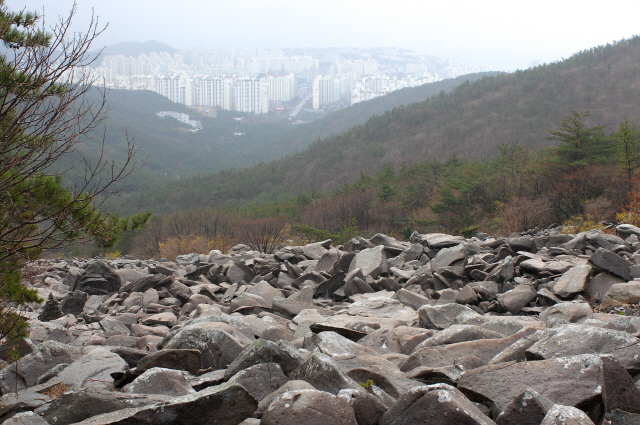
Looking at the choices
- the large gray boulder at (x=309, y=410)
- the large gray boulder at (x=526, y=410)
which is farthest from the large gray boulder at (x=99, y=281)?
the large gray boulder at (x=526, y=410)

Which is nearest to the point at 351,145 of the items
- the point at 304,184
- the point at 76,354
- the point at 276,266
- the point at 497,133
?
the point at 304,184

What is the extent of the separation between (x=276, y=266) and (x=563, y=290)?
529cm

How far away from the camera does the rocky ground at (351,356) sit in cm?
223

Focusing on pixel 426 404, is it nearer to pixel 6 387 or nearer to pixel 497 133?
pixel 6 387

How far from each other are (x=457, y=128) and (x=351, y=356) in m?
69.4

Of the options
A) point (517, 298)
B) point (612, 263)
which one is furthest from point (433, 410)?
point (612, 263)

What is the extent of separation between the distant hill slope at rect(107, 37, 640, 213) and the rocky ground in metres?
54.6

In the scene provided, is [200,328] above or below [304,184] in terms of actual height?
above

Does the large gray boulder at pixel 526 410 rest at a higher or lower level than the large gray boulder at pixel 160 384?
higher

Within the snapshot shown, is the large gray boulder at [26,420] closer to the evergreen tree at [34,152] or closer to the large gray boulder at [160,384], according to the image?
the large gray boulder at [160,384]

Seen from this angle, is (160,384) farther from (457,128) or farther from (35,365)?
(457,128)

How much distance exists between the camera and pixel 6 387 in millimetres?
3367

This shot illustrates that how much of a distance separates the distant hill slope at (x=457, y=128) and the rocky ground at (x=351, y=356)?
179 feet

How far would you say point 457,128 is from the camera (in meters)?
68.1
